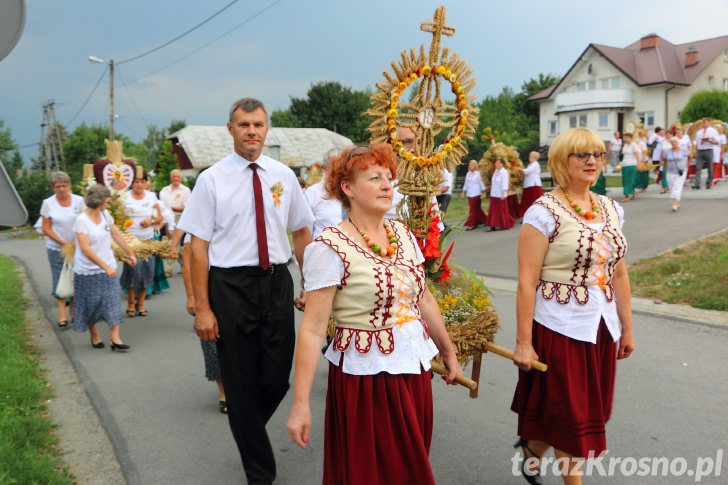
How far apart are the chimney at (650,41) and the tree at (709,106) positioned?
1489cm

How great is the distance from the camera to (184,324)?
834 cm

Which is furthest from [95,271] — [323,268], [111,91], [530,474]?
[111,91]

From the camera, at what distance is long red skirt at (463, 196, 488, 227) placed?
17.3 meters

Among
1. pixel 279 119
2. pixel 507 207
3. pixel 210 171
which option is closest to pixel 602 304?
pixel 210 171

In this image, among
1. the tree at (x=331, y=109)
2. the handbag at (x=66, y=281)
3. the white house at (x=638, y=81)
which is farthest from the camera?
the tree at (x=331, y=109)

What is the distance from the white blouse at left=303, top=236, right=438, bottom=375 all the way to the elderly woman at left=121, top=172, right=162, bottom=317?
22.3 ft

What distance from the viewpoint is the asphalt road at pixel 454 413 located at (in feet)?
13.0

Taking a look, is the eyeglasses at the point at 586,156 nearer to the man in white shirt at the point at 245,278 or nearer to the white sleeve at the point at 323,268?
the white sleeve at the point at 323,268

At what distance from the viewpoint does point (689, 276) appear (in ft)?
28.5

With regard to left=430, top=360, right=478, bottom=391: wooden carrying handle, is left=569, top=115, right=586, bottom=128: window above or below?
above

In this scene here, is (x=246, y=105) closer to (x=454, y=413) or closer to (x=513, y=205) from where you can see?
(x=454, y=413)

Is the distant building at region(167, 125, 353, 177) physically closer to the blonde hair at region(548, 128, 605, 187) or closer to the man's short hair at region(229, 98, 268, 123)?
the man's short hair at region(229, 98, 268, 123)

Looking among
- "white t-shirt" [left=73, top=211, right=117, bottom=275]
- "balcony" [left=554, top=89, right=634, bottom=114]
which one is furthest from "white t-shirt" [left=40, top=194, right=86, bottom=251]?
"balcony" [left=554, top=89, right=634, bottom=114]

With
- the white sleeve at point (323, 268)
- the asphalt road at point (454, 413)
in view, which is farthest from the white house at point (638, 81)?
the white sleeve at point (323, 268)
